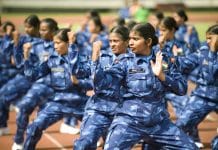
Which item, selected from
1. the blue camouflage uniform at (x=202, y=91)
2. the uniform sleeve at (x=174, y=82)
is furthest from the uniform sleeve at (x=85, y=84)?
the uniform sleeve at (x=174, y=82)

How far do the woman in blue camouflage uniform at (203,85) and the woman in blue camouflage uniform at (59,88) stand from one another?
1.31 metres

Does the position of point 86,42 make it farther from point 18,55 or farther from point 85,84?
point 85,84

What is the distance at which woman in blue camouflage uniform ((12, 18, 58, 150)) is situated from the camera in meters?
7.99

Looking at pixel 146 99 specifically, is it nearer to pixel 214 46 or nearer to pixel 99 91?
pixel 99 91

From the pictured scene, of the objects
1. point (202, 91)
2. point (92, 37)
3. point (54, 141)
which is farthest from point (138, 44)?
point (92, 37)

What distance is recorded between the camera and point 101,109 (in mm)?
6461

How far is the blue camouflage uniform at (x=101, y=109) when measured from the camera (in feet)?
20.8

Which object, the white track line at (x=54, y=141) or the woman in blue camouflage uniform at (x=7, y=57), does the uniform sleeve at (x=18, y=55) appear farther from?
the white track line at (x=54, y=141)

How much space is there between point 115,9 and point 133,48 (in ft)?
82.1

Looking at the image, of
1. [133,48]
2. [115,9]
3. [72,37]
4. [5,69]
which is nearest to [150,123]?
[133,48]

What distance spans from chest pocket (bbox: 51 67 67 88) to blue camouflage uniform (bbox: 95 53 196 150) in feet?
6.02

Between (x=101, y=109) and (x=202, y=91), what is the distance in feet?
5.41

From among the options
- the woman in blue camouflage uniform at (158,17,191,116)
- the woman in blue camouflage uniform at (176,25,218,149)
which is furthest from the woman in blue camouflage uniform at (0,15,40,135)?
the woman in blue camouflage uniform at (176,25,218,149)

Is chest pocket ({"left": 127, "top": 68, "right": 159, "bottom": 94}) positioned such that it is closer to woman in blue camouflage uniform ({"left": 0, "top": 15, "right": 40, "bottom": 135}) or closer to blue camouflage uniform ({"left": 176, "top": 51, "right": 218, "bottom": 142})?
blue camouflage uniform ({"left": 176, "top": 51, "right": 218, "bottom": 142})
